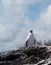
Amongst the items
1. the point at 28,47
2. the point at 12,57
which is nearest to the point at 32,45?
the point at 28,47

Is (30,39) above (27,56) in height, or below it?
above

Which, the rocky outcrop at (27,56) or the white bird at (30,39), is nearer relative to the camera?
the rocky outcrop at (27,56)

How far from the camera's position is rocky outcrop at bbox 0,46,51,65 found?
25.5 m

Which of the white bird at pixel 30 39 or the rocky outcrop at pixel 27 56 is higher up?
the white bird at pixel 30 39

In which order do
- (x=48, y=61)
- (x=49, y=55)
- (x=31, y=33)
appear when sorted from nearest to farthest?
(x=48, y=61) < (x=49, y=55) < (x=31, y=33)

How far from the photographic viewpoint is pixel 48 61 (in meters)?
24.3

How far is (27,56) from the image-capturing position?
26.3m

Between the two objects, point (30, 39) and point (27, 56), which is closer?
point (27, 56)

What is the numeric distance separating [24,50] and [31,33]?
2.56m

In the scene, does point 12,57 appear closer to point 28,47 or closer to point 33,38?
point 28,47

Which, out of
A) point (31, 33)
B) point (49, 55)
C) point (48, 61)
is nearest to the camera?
point (48, 61)

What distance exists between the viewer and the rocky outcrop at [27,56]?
83.7ft

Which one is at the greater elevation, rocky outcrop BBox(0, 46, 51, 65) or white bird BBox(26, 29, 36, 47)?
white bird BBox(26, 29, 36, 47)

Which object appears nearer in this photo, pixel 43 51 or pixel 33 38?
pixel 43 51
